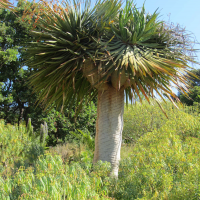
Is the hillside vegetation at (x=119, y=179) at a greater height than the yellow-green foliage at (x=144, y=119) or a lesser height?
lesser

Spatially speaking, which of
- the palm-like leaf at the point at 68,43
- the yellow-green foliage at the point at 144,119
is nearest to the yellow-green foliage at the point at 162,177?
the palm-like leaf at the point at 68,43


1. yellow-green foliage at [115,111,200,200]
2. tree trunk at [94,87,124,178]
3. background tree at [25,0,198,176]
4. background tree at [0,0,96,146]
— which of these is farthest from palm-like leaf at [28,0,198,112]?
background tree at [0,0,96,146]

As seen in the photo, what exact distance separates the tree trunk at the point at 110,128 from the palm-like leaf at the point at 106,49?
34 cm

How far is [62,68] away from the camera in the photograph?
169 inches

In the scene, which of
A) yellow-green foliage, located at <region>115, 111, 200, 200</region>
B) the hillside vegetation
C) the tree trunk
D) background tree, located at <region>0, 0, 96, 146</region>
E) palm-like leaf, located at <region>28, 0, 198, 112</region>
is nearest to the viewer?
the hillside vegetation

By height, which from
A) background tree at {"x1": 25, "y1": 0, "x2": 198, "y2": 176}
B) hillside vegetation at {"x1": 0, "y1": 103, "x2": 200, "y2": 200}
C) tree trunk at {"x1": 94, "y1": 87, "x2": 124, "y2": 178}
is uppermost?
background tree at {"x1": 25, "y1": 0, "x2": 198, "y2": 176}

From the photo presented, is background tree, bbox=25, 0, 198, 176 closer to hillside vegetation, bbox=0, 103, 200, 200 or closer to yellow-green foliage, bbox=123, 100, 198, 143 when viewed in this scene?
hillside vegetation, bbox=0, 103, 200, 200

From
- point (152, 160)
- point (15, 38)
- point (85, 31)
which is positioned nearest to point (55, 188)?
point (152, 160)

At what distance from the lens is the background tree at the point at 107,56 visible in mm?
4199

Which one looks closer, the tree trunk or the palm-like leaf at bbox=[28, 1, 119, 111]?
the palm-like leaf at bbox=[28, 1, 119, 111]

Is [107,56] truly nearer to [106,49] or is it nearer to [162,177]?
[106,49]

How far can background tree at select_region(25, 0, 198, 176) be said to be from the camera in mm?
4199

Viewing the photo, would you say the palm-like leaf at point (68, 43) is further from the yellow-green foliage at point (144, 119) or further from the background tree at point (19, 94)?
the yellow-green foliage at point (144, 119)

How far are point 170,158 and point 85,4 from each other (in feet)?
11.8
